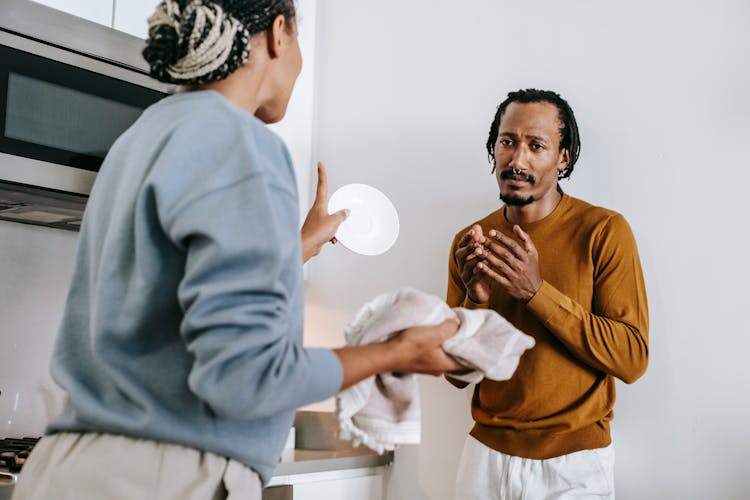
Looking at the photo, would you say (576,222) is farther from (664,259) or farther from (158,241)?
(158,241)

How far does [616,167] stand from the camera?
1771 millimetres

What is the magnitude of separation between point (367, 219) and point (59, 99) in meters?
0.66

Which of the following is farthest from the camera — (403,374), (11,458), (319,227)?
(11,458)

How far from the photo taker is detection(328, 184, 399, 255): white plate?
4.82 feet

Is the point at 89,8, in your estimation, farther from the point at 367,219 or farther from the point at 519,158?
the point at 519,158

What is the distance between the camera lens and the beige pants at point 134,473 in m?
0.75

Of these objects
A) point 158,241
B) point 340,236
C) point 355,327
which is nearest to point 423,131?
point 340,236

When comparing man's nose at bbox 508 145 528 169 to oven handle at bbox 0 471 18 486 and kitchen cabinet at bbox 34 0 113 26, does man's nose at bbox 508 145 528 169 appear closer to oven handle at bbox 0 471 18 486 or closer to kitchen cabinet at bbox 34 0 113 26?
kitchen cabinet at bbox 34 0 113 26

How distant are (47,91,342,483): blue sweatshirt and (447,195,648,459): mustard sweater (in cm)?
82

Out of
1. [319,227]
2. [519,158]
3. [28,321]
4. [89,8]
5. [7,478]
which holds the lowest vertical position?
[7,478]

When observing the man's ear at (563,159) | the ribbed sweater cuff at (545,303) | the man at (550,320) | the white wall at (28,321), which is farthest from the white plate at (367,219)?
the white wall at (28,321)

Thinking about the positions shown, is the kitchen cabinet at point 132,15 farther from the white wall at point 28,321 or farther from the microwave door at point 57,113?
the white wall at point 28,321

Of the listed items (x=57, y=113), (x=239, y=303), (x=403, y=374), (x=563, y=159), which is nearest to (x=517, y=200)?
(x=563, y=159)

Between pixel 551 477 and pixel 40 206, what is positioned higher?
pixel 40 206
